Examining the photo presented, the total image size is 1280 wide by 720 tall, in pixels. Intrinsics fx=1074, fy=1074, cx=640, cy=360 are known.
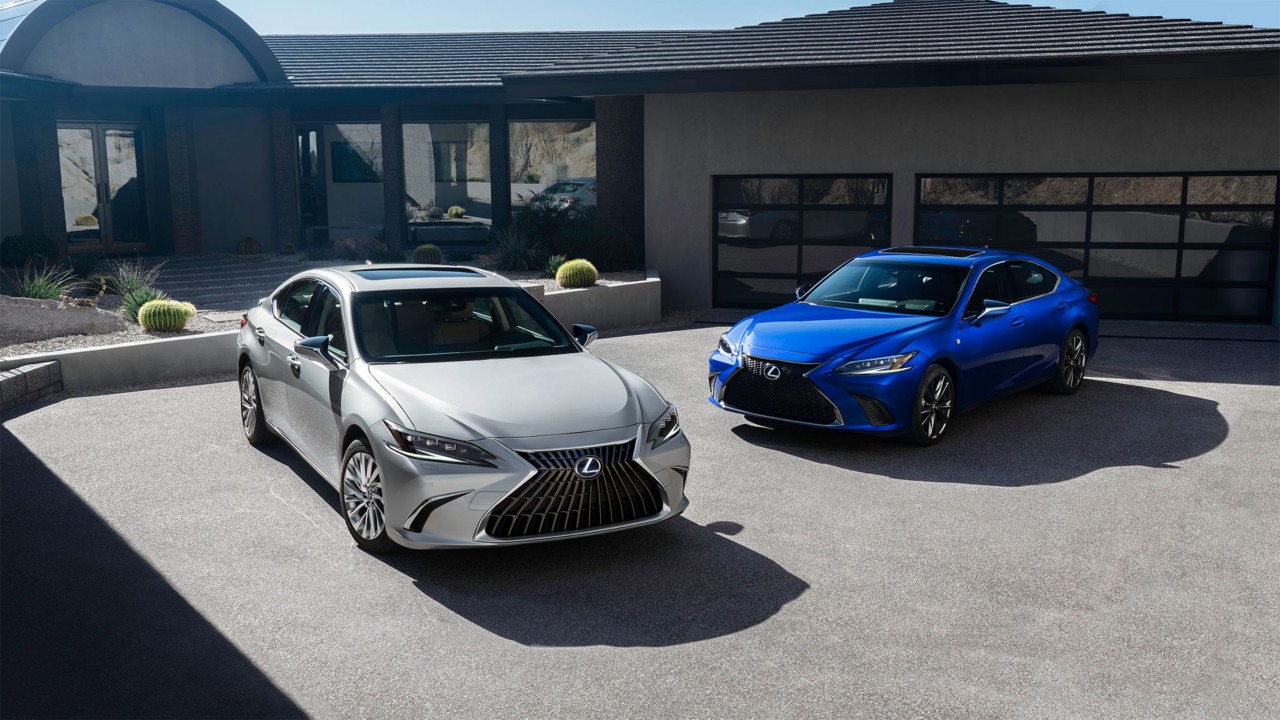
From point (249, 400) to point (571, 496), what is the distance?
163 inches

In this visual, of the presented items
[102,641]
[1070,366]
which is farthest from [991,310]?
[102,641]

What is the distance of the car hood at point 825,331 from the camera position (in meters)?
8.95

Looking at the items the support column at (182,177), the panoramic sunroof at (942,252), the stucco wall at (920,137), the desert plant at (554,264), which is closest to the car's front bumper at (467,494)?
the panoramic sunroof at (942,252)

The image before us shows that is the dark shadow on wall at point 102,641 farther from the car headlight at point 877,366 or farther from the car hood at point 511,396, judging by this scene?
the car headlight at point 877,366

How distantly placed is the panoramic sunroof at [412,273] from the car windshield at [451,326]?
0.37 meters

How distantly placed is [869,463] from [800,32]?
38.4ft

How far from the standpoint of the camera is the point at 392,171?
22.5 m

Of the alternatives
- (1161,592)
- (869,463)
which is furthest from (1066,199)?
(1161,592)

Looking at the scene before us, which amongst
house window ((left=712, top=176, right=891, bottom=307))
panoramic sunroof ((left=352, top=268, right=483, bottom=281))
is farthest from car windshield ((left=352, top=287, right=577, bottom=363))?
house window ((left=712, top=176, right=891, bottom=307))

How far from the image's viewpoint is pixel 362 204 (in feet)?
78.4

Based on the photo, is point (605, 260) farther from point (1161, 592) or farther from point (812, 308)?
point (1161, 592)

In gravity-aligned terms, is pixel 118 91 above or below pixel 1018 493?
above

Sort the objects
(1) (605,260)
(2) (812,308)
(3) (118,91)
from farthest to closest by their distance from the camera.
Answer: (3) (118,91) < (1) (605,260) < (2) (812,308)

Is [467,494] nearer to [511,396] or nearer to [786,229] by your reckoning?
[511,396]
